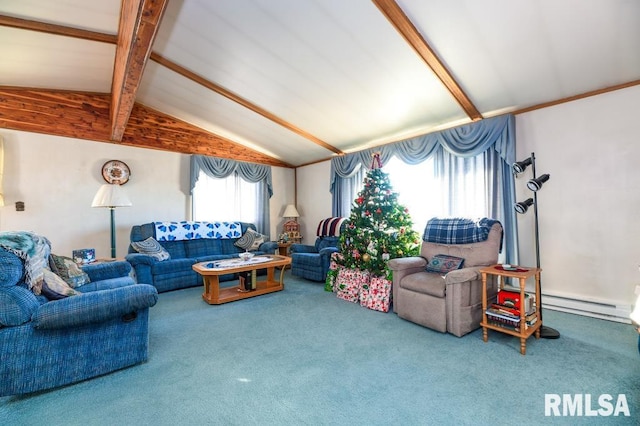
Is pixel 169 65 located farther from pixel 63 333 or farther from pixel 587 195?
pixel 587 195

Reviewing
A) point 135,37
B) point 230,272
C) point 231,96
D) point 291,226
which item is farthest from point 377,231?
point 291,226

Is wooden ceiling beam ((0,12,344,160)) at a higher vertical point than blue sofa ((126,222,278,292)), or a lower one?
higher

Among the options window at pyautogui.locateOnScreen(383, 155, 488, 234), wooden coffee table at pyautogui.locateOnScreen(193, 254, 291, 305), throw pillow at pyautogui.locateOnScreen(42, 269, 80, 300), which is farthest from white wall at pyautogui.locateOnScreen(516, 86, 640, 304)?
throw pillow at pyautogui.locateOnScreen(42, 269, 80, 300)

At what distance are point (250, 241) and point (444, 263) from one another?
363 cm

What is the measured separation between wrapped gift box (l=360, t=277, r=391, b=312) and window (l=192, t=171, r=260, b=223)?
3.52 m

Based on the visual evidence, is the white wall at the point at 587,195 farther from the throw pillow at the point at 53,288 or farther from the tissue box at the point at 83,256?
the tissue box at the point at 83,256

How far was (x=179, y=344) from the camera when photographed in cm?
242

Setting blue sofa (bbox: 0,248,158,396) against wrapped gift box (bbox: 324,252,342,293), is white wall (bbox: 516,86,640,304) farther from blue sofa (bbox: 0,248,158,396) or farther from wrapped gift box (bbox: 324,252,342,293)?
blue sofa (bbox: 0,248,158,396)

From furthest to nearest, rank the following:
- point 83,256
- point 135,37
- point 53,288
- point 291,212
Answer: point 291,212 → point 83,256 → point 135,37 → point 53,288

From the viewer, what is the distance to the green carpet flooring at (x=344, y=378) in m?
1.56

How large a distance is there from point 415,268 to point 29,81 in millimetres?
5791

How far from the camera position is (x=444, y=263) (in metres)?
3.01

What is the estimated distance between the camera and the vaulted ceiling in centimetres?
231

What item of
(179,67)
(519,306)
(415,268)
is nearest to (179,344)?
(415,268)
